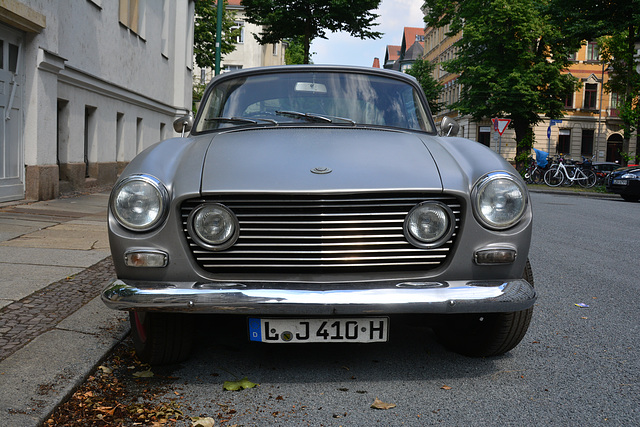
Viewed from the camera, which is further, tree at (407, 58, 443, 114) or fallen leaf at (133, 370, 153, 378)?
tree at (407, 58, 443, 114)

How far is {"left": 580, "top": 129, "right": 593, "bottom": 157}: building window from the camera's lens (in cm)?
6053

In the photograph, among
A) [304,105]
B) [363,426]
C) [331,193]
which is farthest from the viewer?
[304,105]

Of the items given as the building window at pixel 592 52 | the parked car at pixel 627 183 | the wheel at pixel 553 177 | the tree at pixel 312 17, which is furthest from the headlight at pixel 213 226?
the building window at pixel 592 52

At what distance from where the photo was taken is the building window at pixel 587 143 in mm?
60531

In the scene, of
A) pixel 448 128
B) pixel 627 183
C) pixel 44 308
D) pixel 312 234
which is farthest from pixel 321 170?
pixel 627 183

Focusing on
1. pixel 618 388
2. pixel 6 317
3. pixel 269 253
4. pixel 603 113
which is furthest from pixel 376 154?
pixel 603 113

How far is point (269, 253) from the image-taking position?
11.3 feet

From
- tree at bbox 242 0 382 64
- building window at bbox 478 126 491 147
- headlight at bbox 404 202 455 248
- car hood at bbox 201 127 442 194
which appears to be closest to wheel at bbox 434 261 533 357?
headlight at bbox 404 202 455 248

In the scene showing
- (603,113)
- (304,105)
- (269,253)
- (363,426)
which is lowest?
(363,426)

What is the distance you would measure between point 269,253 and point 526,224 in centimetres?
124

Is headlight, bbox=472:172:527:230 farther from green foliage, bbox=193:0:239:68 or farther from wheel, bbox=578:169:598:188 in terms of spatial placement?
green foliage, bbox=193:0:239:68

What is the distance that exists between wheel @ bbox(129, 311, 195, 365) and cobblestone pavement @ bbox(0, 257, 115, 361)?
0.52 meters

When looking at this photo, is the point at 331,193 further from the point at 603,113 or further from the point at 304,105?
the point at 603,113

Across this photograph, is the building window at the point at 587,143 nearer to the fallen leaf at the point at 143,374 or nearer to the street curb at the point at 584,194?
the street curb at the point at 584,194
